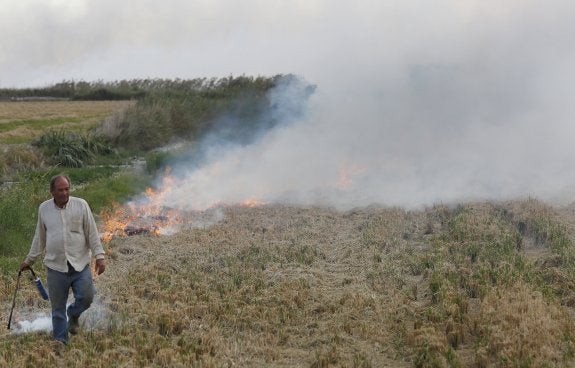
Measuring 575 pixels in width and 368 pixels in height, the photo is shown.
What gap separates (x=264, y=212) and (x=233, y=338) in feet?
27.9

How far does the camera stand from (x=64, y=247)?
6.67m

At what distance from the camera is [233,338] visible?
7254mm

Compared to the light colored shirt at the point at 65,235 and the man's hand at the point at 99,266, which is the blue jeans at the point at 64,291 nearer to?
the light colored shirt at the point at 65,235

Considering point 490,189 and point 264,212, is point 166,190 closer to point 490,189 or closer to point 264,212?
point 264,212

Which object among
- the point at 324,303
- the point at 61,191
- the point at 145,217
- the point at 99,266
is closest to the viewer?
the point at 61,191

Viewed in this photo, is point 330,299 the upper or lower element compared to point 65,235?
lower

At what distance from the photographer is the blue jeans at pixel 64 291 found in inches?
268

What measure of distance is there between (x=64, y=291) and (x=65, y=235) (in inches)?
26.0

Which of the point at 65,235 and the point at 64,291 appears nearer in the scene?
the point at 65,235

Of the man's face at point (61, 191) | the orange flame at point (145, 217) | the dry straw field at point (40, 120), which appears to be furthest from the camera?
the dry straw field at point (40, 120)

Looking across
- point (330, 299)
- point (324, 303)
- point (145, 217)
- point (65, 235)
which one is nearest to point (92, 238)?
point (65, 235)

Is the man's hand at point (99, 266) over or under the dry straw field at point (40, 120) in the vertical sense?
under

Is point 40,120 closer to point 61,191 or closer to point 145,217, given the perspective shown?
point 145,217

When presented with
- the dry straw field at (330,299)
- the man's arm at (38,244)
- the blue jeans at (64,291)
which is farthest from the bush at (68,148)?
the blue jeans at (64,291)
